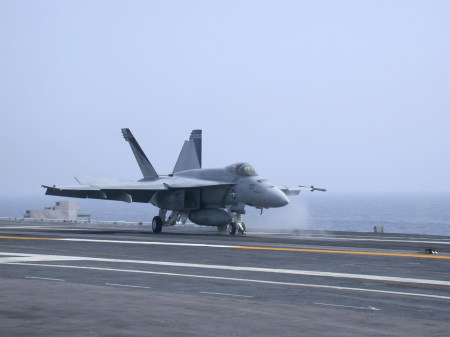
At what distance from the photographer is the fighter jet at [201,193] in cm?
3612

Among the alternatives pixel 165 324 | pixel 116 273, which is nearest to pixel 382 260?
pixel 116 273

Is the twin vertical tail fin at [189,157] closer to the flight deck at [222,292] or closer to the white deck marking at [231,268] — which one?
the flight deck at [222,292]

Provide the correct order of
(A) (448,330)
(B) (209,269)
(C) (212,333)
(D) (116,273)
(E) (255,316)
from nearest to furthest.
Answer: (C) (212,333) < (A) (448,330) < (E) (255,316) < (D) (116,273) < (B) (209,269)

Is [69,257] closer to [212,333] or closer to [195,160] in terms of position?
[212,333]

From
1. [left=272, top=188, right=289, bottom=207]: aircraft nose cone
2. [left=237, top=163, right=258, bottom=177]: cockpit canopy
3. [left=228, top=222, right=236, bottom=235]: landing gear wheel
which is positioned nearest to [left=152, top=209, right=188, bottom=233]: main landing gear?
[left=228, top=222, right=236, bottom=235]: landing gear wheel

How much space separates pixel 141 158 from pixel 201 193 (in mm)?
6773

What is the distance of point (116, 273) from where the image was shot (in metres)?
18.4

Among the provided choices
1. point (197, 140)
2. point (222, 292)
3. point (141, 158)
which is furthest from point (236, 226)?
point (222, 292)

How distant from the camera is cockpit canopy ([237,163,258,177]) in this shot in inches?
1454

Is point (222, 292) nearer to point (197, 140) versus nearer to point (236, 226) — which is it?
point (236, 226)

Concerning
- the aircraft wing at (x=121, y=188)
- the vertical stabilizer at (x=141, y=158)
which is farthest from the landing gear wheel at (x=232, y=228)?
the vertical stabilizer at (x=141, y=158)

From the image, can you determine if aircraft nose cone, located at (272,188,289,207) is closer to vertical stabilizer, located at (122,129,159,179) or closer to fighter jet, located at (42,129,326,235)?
fighter jet, located at (42,129,326,235)

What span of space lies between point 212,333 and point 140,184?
2967cm

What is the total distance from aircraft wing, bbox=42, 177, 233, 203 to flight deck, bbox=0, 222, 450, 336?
38.2ft
